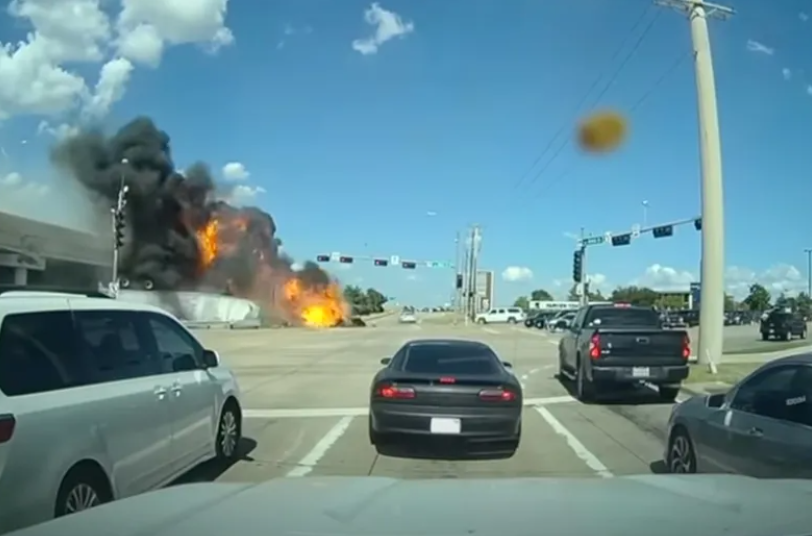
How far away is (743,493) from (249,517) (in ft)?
8.32

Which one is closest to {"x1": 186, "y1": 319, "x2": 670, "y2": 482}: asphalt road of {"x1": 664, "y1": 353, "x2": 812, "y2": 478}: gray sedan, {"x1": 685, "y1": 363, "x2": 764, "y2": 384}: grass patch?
{"x1": 664, "y1": 353, "x2": 812, "y2": 478}: gray sedan

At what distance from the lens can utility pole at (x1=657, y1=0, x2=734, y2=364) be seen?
75.7 feet

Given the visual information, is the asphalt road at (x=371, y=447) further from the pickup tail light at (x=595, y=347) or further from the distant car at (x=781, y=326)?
the distant car at (x=781, y=326)

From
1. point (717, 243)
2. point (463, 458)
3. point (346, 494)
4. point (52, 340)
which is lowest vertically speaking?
point (463, 458)

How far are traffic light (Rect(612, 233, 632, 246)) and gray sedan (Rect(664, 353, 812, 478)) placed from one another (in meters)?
47.0

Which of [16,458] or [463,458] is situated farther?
[463,458]

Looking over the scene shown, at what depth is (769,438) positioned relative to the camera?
22.2ft

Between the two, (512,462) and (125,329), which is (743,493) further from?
(512,462)

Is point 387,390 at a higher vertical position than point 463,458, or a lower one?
higher

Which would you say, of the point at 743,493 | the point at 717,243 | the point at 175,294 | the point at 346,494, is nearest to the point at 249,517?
the point at 346,494

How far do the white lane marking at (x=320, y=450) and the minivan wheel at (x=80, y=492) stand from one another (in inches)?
108

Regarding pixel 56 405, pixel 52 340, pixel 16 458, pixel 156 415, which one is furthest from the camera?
pixel 156 415

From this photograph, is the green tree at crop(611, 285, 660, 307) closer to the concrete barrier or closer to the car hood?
the concrete barrier

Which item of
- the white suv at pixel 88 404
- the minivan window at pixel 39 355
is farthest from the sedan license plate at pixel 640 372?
the minivan window at pixel 39 355
